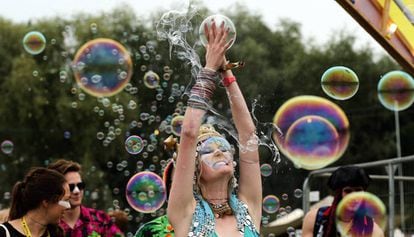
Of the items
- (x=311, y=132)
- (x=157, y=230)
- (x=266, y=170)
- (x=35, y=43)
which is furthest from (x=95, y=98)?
(x=157, y=230)

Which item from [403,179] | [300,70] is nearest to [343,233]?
[403,179]

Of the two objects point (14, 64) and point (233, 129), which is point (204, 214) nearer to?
point (233, 129)

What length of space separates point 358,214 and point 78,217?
1995mm

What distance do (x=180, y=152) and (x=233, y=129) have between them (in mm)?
664

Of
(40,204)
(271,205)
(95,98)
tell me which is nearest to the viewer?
(40,204)

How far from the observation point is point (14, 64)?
28.5 metres

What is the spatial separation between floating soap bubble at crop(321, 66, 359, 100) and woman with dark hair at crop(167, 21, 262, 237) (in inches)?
82.5

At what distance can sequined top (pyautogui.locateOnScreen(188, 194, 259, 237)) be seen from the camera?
4.12 m

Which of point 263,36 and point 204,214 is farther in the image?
point 263,36

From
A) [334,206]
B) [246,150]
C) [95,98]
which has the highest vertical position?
[95,98]

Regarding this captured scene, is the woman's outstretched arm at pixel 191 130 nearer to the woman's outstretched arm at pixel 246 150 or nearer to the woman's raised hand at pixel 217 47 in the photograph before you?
the woman's raised hand at pixel 217 47

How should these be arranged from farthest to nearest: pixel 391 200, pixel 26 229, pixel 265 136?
pixel 391 200, pixel 26 229, pixel 265 136

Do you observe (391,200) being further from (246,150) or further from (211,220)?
(211,220)

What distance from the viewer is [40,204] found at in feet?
17.9
